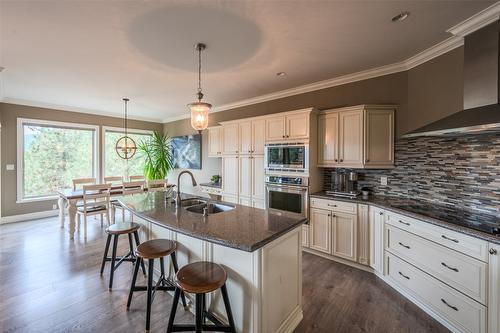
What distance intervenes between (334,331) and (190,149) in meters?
5.21

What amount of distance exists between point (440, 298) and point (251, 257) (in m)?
1.83

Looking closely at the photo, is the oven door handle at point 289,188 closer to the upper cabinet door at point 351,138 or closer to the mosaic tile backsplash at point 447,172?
the upper cabinet door at point 351,138

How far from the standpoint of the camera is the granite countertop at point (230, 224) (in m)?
1.44

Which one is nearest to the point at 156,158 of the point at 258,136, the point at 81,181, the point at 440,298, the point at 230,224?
the point at 81,181

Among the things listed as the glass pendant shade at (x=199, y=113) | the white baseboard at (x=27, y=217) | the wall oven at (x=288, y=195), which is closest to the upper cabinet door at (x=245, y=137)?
the wall oven at (x=288, y=195)

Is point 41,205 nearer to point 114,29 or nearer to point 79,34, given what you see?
point 79,34

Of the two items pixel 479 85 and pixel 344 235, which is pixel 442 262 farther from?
pixel 479 85

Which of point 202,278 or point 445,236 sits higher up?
point 445,236

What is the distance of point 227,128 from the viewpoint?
4398 mm

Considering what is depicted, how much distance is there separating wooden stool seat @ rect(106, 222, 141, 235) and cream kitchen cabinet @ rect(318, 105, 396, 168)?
287 centimetres

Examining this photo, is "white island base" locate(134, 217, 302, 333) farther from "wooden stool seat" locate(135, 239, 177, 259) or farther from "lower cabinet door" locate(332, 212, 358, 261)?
"lower cabinet door" locate(332, 212, 358, 261)

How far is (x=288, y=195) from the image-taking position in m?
3.40

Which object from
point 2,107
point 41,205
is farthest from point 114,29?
point 41,205

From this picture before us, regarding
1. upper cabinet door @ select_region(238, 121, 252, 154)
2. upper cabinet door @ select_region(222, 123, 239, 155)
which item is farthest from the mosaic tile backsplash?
upper cabinet door @ select_region(222, 123, 239, 155)
